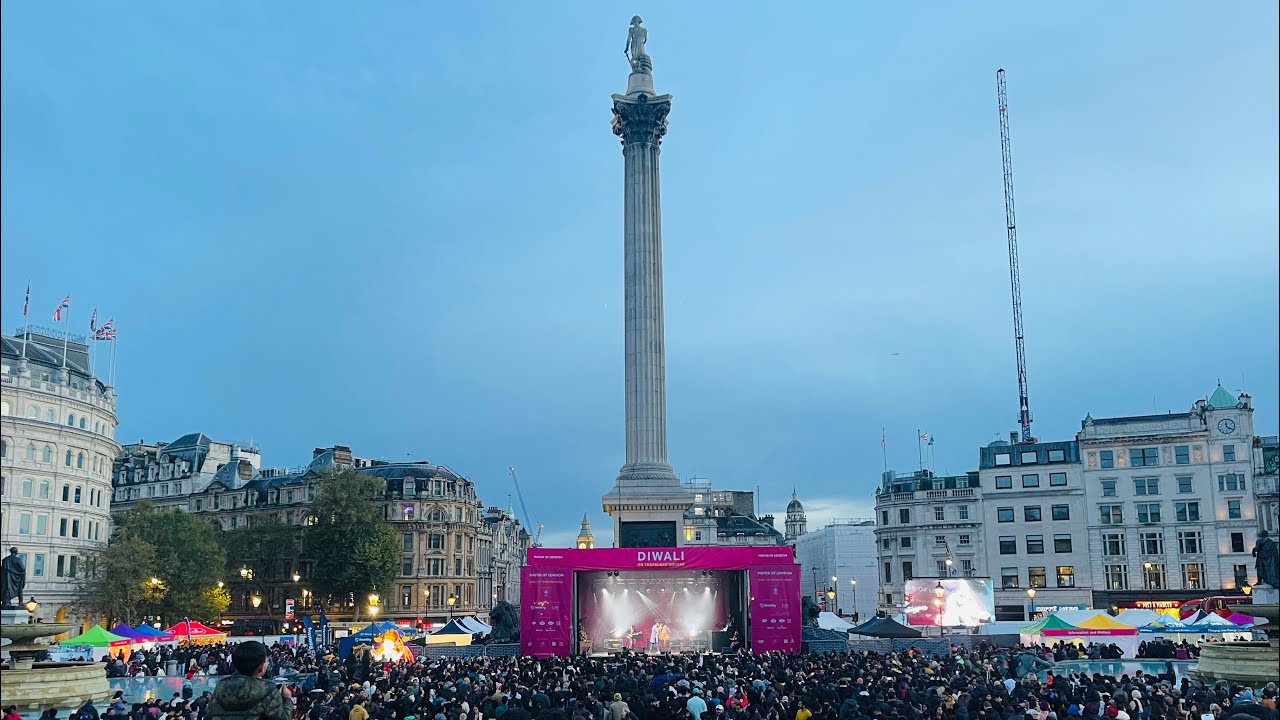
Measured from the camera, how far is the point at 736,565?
53281 mm

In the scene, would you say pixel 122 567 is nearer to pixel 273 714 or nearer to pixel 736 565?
pixel 736 565

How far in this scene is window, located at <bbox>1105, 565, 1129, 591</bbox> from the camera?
8094cm

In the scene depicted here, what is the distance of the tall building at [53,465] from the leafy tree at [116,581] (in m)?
1.21

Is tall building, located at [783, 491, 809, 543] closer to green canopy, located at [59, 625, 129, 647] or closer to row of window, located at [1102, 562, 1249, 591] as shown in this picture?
row of window, located at [1102, 562, 1249, 591]

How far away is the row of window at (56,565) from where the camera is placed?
65375mm

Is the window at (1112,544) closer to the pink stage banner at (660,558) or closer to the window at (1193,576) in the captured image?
the window at (1193,576)

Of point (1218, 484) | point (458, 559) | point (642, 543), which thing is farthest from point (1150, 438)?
point (458, 559)

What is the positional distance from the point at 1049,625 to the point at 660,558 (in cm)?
1846

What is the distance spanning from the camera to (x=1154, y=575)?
8000 centimetres

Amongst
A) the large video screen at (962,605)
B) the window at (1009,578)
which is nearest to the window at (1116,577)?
the window at (1009,578)

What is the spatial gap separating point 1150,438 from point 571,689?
6836 centimetres

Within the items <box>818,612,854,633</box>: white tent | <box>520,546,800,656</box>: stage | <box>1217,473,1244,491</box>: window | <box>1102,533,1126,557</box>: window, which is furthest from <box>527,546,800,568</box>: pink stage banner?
<box>1217,473,1244,491</box>: window

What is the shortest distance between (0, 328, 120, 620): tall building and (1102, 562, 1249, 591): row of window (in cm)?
7360

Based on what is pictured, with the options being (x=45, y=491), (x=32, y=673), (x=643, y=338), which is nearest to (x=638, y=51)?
(x=643, y=338)
